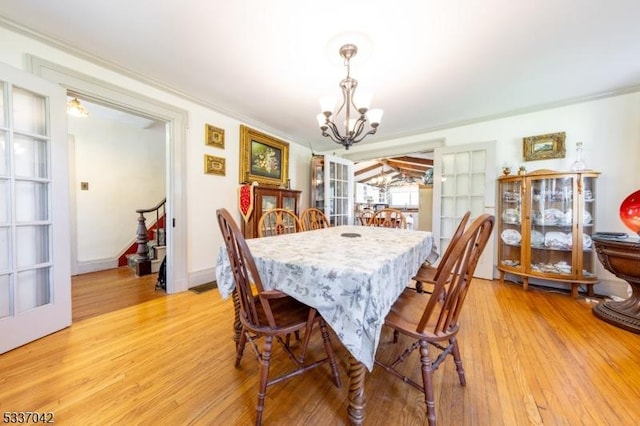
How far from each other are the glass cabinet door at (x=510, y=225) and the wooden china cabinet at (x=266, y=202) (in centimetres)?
294

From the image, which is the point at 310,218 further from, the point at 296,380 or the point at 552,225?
the point at 552,225

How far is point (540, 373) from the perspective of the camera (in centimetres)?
141

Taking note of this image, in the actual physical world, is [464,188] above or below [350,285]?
above

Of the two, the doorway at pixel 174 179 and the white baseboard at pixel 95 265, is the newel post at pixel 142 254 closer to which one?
the white baseboard at pixel 95 265

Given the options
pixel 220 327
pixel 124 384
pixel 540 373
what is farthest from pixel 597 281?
pixel 124 384

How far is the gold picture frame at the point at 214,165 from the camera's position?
9.77 feet

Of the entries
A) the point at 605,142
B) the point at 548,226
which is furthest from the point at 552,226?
the point at 605,142

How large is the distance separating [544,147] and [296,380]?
3.76m

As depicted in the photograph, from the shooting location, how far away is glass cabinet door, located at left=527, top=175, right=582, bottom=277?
8.89 feet

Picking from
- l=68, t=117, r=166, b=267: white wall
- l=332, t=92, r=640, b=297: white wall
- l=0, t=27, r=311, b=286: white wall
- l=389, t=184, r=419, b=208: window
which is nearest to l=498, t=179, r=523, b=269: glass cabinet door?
l=332, t=92, r=640, b=297: white wall

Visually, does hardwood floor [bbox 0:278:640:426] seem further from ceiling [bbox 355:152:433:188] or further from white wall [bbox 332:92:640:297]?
ceiling [bbox 355:152:433:188]

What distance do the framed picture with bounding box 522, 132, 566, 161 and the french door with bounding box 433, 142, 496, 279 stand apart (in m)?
0.37

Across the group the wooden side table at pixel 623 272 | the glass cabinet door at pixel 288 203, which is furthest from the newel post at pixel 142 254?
the wooden side table at pixel 623 272

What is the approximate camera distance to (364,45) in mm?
1824
